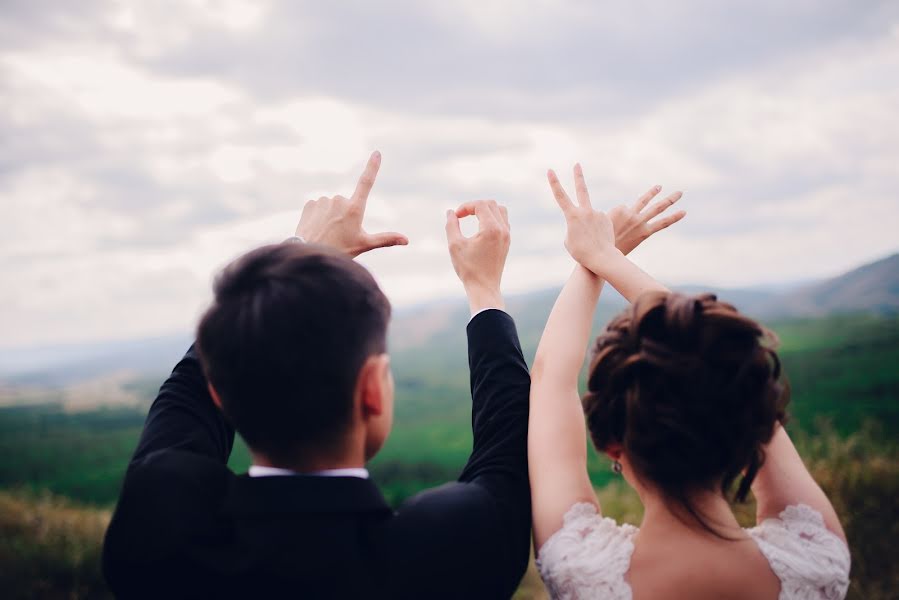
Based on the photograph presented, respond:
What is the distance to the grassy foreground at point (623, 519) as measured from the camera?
4629 millimetres

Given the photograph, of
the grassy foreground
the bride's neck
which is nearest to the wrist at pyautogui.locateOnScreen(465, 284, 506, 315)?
the bride's neck

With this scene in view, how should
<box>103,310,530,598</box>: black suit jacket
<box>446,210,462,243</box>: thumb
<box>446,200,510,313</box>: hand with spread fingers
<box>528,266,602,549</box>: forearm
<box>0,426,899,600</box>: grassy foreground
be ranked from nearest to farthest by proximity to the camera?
<box>103,310,530,598</box>: black suit jacket
<box>528,266,602,549</box>: forearm
<box>446,200,510,313</box>: hand with spread fingers
<box>446,210,462,243</box>: thumb
<box>0,426,899,600</box>: grassy foreground

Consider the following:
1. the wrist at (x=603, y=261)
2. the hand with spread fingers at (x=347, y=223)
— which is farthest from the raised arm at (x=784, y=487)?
the hand with spread fingers at (x=347, y=223)

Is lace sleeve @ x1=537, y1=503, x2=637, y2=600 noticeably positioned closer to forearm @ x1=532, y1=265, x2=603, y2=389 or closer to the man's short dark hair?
forearm @ x1=532, y1=265, x2=603, y2=389

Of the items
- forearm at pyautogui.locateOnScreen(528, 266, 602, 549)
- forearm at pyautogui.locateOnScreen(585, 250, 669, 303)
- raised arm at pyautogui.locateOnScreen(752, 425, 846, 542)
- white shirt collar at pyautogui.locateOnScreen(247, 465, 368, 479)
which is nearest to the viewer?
white shirt collar at pyautogui.locateOnScreen(247, 465, 368, 479)

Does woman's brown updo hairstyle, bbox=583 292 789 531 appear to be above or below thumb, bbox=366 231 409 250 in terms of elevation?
below

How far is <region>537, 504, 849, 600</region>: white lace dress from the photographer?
1.73 metres

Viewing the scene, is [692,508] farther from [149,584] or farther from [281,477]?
[149,584]

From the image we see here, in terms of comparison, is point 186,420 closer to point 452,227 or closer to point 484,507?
point 484,507

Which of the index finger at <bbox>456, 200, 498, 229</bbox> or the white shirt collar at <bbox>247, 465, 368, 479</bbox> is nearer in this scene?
the white shirt collar at <bbox>247, 465, 368, 479</bbox>

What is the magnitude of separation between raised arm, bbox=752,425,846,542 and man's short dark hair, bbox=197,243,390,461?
1303mm

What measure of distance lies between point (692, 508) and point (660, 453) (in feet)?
0.63

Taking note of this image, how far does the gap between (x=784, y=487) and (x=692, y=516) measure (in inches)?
15.4

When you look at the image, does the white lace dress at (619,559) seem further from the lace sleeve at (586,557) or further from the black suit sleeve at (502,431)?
the black suit sleeve at (502,431)
